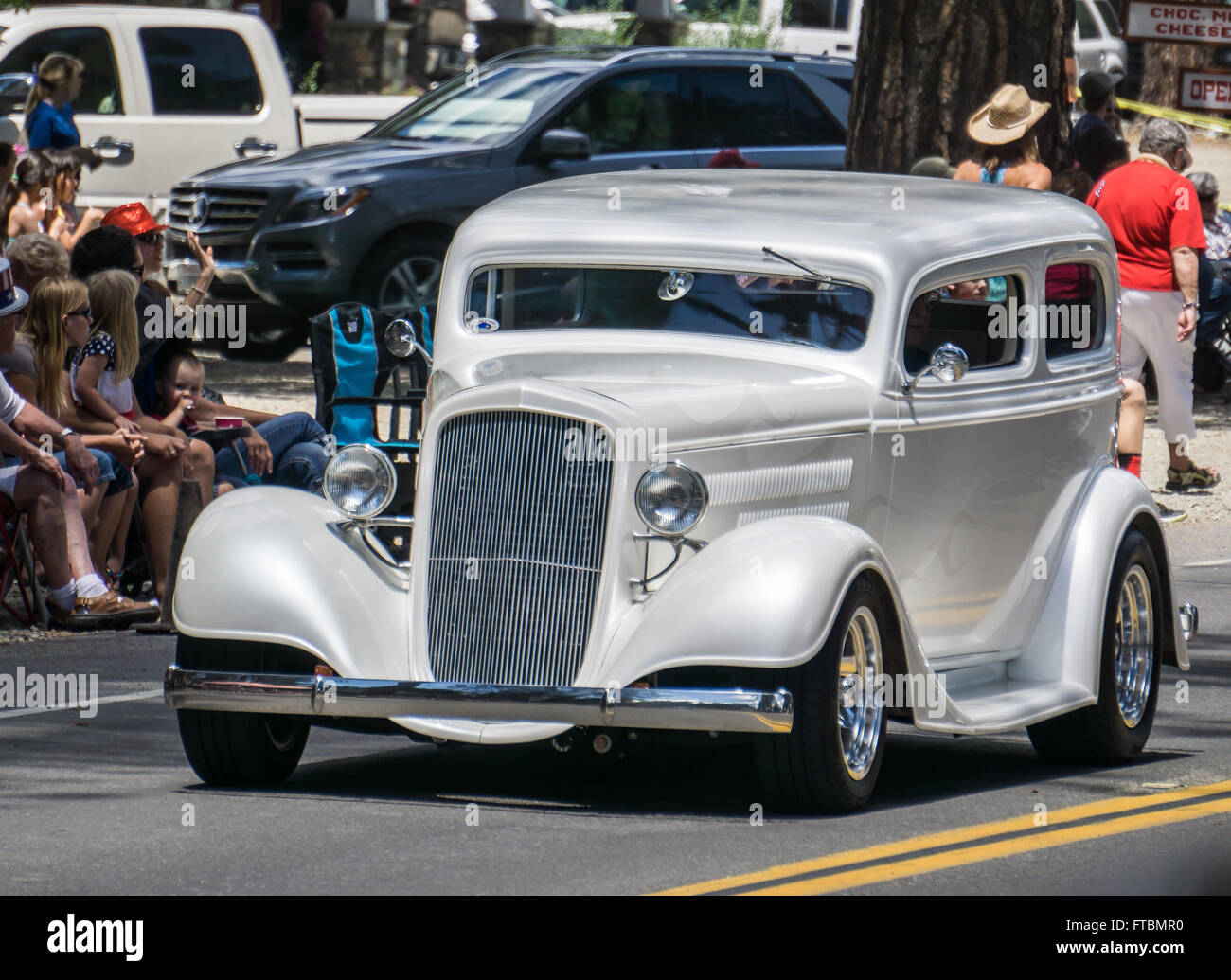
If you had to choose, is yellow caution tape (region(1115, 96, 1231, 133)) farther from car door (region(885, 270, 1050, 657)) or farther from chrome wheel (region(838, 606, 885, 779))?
chrome wheel (region(838, 606, 885, 779))

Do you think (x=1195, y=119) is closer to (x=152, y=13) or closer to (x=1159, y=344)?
(x=152, y=13)

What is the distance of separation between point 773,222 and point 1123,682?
203 centimetres

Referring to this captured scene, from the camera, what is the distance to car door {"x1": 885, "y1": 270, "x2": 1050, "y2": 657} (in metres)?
7.49

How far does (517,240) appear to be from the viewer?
796 centimetres

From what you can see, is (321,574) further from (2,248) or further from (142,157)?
(142,157)

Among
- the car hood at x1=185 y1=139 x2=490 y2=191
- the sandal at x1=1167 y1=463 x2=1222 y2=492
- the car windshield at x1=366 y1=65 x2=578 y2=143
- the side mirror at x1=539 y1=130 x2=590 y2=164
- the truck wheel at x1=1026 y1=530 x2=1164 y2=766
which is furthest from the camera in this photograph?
the car windshield at x1=366 y1=65 x2=578 y2=143

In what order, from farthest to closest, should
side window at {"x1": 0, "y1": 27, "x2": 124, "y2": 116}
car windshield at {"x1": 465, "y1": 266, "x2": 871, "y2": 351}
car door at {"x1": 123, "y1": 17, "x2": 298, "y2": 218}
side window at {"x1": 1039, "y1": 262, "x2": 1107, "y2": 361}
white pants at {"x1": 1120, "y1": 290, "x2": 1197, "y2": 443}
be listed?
car door at {"x1": 123, "y1": 17, "x2": 298, "y2": 218}, side window at {"x1": 0, "y1": 27, "x2": 124, "y2": 116}, white pants at {"x1": 1120, "y1": 290, "x2": 1197, "y2": 443}, side window at {"x1": 1039, "y1": 262, "x2": 1107, "y2": 361}, car windshield at {"x1": 465, "y1": 266, "x2": 871, "y2": 351}

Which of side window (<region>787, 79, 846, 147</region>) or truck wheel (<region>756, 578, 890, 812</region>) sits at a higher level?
side window (<region>787, 79, 846, 147</region>)

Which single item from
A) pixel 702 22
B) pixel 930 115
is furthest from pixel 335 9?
pixel 930 115

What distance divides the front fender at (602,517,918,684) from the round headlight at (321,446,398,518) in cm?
100

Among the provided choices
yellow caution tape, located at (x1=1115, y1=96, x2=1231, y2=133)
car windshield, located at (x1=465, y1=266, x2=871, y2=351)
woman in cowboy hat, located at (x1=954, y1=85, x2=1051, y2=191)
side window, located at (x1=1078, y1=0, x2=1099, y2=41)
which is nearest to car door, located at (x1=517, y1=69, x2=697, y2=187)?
woman in cowboy hat, located at (x1=954, y1=85, x2=1051, y2=191)

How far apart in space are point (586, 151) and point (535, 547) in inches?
419

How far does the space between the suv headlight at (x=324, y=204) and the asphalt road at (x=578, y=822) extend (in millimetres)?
8673

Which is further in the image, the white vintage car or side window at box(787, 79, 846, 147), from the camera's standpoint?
side window at box(787, 79, 846, 147)
